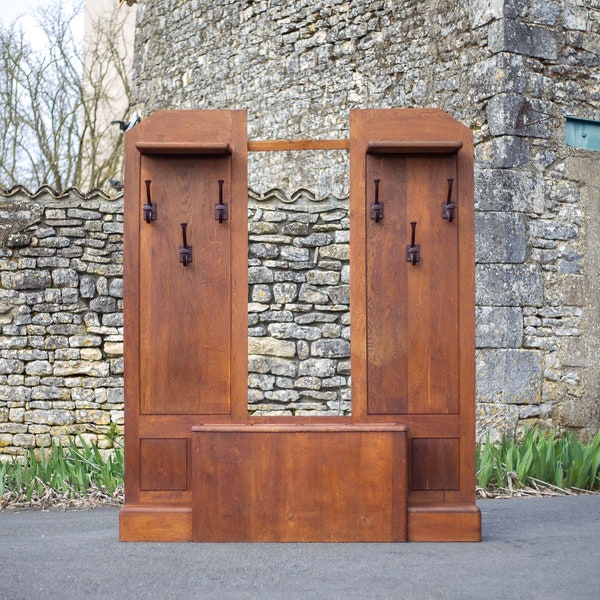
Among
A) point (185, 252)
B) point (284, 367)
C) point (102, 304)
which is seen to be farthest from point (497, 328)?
point (185, 252)

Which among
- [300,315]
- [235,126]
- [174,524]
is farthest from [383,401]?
[300,315]

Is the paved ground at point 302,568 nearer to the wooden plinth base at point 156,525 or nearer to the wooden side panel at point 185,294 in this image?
the wooden plinth base at point 156,525

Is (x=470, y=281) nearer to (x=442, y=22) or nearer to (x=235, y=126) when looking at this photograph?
(x=235, y=126)

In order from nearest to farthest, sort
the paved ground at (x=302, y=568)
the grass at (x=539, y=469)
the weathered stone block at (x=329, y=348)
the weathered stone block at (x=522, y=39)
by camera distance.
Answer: the paved ground at (x=302, y=568)
the grass at (x=539, y=469)
the weathered stone block at (x=522, y=39)
the weathered stone block at (x=329, y=348)

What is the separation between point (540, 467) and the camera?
20.2ft

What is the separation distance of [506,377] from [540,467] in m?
1.17

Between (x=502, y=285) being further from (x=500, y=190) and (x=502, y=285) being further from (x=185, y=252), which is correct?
(x=185, y=252)

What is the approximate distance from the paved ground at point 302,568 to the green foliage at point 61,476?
3.73 feet

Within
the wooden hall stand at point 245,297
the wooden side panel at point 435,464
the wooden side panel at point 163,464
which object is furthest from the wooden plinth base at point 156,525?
the wooden side panel at point 435,464

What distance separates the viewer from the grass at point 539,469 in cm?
607

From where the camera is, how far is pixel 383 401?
4.45 m

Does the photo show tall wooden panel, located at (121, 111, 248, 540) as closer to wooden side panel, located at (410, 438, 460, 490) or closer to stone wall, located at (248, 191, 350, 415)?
wooden side panel, located at (410, 438, 460, 490)

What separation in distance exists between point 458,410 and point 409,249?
780mm

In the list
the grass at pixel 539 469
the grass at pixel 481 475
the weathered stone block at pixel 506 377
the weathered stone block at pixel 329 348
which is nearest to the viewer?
the grass at pixel 481 475
